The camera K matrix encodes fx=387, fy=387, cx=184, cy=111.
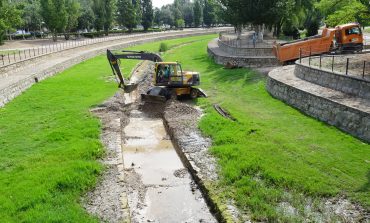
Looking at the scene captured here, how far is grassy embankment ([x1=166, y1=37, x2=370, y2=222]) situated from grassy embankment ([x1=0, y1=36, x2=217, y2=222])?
4375 mm

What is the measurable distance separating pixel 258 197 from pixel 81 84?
66.7ft

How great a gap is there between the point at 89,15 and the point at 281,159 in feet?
236

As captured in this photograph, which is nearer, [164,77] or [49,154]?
[49,154]

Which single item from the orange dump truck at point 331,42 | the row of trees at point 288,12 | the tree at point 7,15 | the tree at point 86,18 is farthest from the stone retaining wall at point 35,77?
the tree at point 86,18

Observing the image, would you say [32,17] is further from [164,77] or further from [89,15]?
[164,77]

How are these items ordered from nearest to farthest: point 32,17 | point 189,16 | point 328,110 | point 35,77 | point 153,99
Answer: point 328,110
point 153,99
point 35,77
point 32,17
point 189,16

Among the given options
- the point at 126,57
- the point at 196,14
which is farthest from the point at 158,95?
the point at 196,14

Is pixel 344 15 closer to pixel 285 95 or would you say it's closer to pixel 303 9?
pixel 285 95

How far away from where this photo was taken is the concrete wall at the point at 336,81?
56.2ft

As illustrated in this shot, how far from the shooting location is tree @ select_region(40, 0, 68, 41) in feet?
198

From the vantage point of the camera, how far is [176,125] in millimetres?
18172

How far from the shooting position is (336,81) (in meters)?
19.1

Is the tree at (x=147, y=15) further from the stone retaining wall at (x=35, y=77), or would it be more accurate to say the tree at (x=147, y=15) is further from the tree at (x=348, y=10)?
the tree at (x=348, y=10)

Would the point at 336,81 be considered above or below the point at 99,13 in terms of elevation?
below
